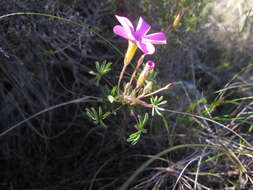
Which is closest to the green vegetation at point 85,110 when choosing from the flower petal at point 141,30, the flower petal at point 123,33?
the flower petal at point 141,30

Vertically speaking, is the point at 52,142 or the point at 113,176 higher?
the point at 52,142

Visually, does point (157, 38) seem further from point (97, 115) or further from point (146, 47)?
point (97, 115)

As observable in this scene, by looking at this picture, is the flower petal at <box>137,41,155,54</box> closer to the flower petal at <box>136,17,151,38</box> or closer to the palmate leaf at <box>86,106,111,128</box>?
the flower petal at <box>136,17,151,38</box>

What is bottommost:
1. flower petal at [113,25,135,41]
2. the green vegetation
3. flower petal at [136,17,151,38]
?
the green vegetation

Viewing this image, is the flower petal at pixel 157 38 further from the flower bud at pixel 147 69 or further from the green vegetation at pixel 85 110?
the green vegetation at pixel 85 110

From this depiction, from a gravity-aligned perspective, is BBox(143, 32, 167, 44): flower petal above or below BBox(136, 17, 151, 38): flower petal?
below

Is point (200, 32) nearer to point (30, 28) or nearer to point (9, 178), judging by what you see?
point (30, 28)

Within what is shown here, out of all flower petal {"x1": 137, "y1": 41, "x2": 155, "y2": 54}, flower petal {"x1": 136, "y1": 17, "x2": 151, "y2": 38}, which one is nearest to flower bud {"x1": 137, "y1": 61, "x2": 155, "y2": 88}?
flower petal {"x1": 137, "y1": 41, "x2": 155, "y2": 54}

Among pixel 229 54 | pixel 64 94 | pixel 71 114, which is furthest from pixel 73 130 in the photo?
pixel 229 54
